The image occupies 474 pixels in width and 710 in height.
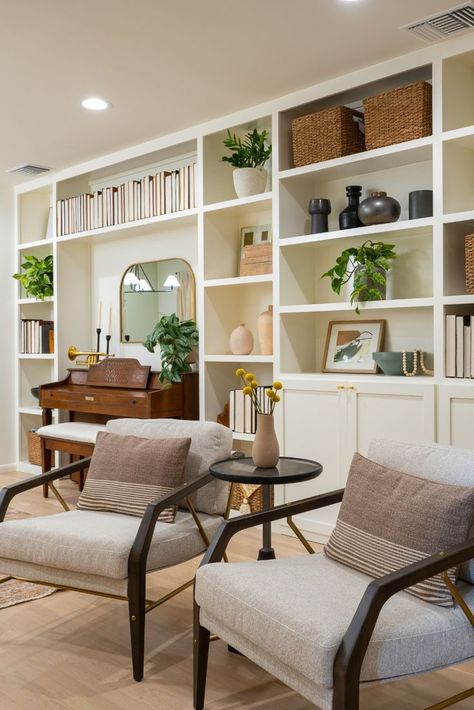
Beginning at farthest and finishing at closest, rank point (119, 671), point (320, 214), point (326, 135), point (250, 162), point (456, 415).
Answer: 1. point (250, 162)
2. point (320, 214)
3. point (326, 135)
4. point (456, 415)
5. point (119, 671)

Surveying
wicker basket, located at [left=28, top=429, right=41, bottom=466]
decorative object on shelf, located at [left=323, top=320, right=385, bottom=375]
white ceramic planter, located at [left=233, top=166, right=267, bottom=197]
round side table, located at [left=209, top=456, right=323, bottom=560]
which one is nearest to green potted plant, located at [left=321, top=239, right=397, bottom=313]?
decorative object on shelf, located at [left=323, top=320, right=385, bottom=375]

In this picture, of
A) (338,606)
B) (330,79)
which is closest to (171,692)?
(338,606)

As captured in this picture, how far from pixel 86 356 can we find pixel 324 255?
2.37 m

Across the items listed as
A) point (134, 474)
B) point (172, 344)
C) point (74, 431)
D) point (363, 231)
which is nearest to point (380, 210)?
point (363, 231)

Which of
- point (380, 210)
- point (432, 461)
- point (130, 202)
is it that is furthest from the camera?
point (130, 202)

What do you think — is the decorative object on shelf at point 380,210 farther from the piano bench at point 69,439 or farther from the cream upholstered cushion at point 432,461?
the piano bench at point 69,439

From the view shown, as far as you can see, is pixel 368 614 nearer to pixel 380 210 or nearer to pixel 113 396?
pixel 380 210

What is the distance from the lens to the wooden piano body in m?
4.62

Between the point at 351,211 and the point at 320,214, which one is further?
the point at 320,214

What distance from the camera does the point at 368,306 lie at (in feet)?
12.4

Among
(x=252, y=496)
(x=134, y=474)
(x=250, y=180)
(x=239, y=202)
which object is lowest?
(x=252, y=496)

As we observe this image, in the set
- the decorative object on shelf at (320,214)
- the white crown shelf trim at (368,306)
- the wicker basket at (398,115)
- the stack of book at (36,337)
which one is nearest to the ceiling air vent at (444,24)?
the wicker basket at (398,115)

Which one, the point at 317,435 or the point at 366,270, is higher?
the point at 366,270

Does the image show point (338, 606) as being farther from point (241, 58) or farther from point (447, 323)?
point (241, 58)
